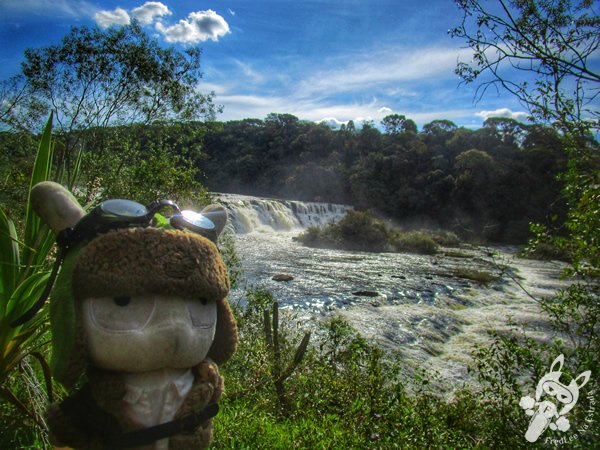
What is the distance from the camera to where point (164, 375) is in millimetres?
1455

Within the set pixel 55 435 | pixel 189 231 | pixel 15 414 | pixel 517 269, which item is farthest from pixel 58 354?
pixel 517 269

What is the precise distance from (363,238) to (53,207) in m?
23.1

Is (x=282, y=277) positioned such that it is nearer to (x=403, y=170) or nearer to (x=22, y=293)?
(x=22, y=293)

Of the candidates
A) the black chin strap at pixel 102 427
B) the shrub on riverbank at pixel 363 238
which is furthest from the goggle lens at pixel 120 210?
the shrub on riverbank at pixel 363 238

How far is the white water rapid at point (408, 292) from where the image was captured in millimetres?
8883

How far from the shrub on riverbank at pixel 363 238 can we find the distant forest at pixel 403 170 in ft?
10.5

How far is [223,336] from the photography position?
176 centimetres

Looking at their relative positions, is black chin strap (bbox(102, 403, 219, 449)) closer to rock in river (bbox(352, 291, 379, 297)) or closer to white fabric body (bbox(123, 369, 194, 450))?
white fabric body (bbox(123, 369, 194, 450))

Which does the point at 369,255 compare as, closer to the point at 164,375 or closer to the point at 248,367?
the point at 248,367

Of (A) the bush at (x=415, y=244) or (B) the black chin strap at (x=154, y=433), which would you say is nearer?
(B) the black chin strap at (x=154, y=433)

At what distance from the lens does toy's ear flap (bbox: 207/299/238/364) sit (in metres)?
1.75

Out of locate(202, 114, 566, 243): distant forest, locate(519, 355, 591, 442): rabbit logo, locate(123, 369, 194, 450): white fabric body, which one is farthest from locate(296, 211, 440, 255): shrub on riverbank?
locate(123, 369, 194, 450): white fabric body

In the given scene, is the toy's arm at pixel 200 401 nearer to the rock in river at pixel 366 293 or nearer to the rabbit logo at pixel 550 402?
the rabbit logo at pixel 550 402

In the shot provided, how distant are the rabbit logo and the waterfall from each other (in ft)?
61.1
